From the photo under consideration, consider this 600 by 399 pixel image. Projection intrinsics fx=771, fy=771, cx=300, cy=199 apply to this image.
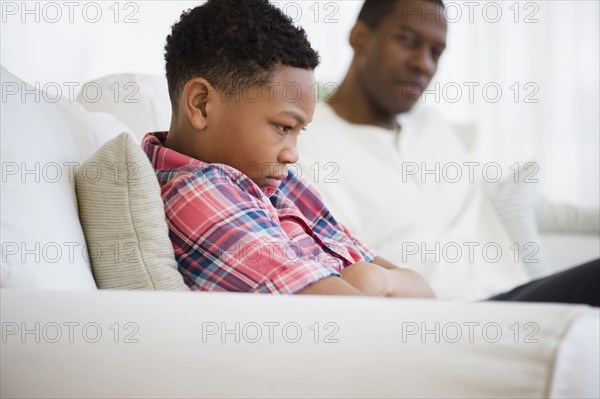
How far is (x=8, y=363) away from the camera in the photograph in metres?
0.78

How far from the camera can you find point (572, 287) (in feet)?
3.57

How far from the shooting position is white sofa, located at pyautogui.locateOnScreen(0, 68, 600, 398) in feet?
2.11

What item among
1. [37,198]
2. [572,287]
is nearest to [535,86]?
[572,287]

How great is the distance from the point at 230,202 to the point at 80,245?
196 mm

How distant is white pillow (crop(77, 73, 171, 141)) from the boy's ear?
1.24ft

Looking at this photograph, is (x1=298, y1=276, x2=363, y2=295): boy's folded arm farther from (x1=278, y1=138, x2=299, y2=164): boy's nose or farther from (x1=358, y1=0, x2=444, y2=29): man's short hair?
(x1=358, y1=0, x2=444, y2=29): man's short hair

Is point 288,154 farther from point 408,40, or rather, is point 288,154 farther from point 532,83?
point 532,83

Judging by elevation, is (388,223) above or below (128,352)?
below

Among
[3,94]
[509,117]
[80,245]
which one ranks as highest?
[3,94]

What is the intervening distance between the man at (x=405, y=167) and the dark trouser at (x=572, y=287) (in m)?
0.66

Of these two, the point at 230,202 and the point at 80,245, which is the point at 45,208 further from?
the point at 230,202

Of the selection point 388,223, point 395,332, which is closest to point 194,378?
point 395,332

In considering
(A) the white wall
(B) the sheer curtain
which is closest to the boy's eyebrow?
(A) the white wall

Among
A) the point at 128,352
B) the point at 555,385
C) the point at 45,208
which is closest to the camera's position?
the point at 555,385
